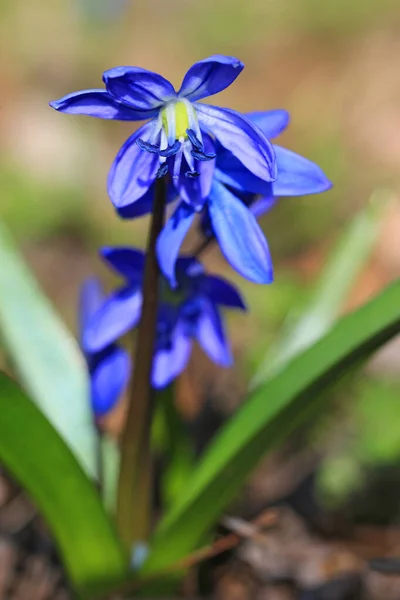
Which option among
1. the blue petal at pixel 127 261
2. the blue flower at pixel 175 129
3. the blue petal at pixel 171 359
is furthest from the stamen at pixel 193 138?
the blue petal at pixel 171 359

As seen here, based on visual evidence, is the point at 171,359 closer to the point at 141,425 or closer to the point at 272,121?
the point at 141,425

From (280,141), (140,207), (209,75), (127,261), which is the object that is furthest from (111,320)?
(280,141)

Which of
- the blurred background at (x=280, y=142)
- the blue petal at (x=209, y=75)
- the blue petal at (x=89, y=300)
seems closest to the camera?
the blue petal at (x=209, y=75)

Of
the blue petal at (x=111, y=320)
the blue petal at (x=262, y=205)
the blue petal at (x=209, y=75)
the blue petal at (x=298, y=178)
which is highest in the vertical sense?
the blue petal at (x=209, y=75)

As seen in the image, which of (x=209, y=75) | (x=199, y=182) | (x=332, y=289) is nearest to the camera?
(x=209, y=75)

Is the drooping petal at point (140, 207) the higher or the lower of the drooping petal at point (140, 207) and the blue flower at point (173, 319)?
the higher

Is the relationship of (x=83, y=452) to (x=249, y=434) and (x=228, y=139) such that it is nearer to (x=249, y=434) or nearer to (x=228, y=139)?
(x=249, y=434)

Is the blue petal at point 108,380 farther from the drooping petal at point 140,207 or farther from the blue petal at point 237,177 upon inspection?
the blue petal at point 237,177

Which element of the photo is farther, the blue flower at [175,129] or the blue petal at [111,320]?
the blue petal at [111,320]
